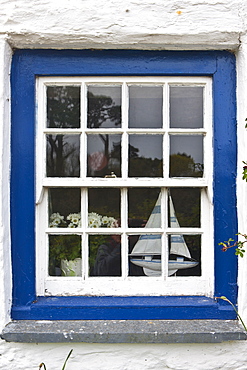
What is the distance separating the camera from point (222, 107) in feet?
8.89

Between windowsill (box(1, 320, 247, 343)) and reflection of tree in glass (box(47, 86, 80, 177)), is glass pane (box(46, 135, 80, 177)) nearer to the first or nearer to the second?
reflection of tree in glass (box(47, 86, 80, 177))

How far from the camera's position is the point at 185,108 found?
2820 millimetres

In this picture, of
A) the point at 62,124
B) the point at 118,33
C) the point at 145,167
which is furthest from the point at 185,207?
the point at 118,33

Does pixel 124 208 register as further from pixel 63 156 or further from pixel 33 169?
pixel 33 169

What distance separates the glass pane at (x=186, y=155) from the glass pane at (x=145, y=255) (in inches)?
19.3

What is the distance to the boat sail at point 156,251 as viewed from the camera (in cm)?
283

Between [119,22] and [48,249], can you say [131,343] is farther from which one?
[119,22]

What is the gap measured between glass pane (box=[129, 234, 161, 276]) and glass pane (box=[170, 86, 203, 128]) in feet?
2.68

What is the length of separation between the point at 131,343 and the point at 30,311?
70 cm

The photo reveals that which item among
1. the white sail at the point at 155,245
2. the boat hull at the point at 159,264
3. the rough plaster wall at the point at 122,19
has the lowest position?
the boat hull at the point at 159,264

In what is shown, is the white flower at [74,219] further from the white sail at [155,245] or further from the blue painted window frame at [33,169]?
the white sail at [155,245]

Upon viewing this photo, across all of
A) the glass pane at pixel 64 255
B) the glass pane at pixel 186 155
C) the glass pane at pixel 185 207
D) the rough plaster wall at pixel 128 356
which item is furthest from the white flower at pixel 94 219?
the rough plaster wall at pixel 128 356

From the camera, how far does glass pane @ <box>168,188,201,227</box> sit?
2838 millimetres

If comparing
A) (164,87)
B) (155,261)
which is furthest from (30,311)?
(164,87)
